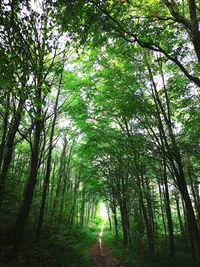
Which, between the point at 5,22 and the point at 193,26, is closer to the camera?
the point at 5,22

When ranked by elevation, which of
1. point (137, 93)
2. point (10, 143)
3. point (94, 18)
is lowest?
point (10, 143)

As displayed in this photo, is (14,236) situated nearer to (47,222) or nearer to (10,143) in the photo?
(10,143)

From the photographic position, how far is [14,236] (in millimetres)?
7801

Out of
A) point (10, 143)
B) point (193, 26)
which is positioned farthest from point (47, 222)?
point (193, 26)

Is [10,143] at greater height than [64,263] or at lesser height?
greater

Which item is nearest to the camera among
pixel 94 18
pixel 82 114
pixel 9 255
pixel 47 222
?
pixel 94 18

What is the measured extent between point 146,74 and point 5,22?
7.19 meters

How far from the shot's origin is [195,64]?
29.2ft

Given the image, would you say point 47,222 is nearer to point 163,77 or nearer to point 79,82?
point 79,82

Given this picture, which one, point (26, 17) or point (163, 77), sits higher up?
point (163, 77)

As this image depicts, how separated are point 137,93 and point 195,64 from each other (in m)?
2.99

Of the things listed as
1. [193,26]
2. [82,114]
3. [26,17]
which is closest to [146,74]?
[82,114]

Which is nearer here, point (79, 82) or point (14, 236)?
point (14, 236)

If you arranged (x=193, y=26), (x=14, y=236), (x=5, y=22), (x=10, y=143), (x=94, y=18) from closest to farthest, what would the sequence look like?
1. (x=5, y=22)
2. (x=193, y=26)
3. (x=94, y=18)
4. (x=14, y=236)
5. (x=10, y=143)
